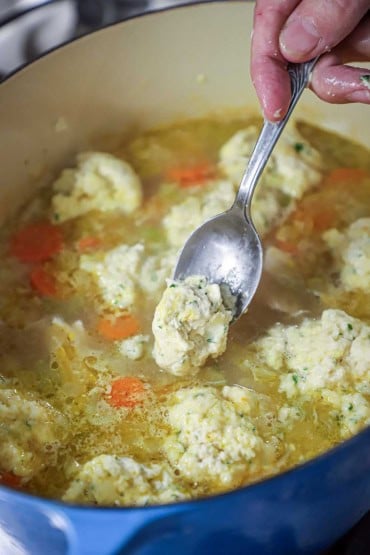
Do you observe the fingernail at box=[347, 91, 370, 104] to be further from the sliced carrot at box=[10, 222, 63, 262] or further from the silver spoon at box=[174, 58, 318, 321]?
the sliced carrot at box=[10, 222, 63, 262]

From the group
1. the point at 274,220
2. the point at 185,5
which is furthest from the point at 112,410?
the point at 185,5

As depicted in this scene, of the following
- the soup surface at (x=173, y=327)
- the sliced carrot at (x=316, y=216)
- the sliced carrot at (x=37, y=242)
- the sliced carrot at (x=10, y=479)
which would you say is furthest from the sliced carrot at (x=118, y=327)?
the sliced carrot at (x=316, y=216)

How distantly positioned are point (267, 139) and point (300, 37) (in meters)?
0.19

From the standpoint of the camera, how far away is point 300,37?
1.35 meters

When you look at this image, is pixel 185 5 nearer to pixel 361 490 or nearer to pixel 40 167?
pixel 40 167

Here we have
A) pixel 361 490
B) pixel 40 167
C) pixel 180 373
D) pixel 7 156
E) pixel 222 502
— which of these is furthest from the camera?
pixel 40 167

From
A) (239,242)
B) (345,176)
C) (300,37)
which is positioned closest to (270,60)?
(300,37)

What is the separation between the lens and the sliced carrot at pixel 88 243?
161cm

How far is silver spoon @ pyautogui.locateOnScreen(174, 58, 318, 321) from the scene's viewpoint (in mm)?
1406

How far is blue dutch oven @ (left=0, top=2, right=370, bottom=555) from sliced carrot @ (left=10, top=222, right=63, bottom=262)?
8 centimetres

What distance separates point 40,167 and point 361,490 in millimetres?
1056

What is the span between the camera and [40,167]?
173 centimetres

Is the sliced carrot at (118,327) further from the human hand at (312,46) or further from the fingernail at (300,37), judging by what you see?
the fingernail at (300,37)

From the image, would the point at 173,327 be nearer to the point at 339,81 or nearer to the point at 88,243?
the point at 88,243
